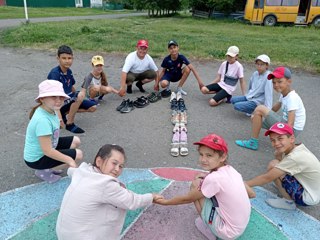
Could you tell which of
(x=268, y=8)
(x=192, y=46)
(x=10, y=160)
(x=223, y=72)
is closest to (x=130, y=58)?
(x=223, y=72)

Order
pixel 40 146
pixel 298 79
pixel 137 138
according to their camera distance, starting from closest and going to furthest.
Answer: pixel 40 146, pixel 137 138, pixel 298 79

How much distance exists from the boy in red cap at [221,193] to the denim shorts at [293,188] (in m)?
0.81

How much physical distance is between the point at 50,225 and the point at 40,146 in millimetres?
786

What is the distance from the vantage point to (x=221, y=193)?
94.9 inches

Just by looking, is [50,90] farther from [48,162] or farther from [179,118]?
[179,118]

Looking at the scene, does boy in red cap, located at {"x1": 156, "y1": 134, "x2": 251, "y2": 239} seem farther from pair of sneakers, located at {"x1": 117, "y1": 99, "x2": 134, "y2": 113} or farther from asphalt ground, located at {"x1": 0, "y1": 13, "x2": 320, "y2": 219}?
pair of sneakers, located at {"x1": 117, "y1": 99, "x2": 134, "y2": 113}

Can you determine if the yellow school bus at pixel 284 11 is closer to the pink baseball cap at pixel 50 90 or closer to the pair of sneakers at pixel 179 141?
the pair of sneakers at pixel 179 141

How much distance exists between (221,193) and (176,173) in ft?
4.68

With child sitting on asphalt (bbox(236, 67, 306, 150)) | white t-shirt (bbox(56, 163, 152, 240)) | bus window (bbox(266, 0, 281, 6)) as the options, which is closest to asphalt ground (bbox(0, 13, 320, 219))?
child sitting on asphalt (bbox(236, 67, 306, 150))

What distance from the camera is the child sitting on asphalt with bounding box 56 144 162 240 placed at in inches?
88.7

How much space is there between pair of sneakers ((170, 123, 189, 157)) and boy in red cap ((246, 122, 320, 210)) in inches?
52.0

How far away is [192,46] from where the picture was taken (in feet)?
37.2

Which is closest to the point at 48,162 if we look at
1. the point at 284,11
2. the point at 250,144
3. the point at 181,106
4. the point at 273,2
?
the point at 250,144

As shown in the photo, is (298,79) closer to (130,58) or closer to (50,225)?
(130,58)
